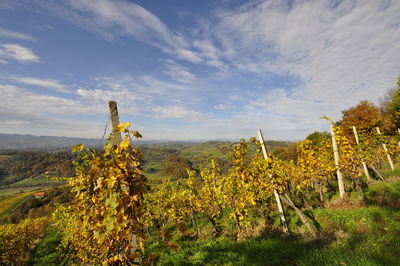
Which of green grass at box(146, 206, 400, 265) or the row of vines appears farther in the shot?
green grass at box(146, 206, 400, 265)

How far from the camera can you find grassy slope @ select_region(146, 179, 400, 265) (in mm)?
4445

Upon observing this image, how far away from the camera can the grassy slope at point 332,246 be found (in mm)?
4445

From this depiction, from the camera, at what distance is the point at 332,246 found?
5344 millimetres

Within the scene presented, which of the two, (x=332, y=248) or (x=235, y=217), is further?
(x=235, y=217)

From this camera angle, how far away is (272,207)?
13484 mm

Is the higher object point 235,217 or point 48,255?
point 235,217

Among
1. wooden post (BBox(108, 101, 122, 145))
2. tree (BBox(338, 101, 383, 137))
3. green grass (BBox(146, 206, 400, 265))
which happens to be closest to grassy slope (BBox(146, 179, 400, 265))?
green grass (BBox(146, 206, 400, 265))

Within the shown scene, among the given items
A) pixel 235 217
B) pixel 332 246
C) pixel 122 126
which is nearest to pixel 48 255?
pixel 235 217

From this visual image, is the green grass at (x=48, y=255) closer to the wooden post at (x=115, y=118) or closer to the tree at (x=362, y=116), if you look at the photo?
the wooden post at (x=115, y=118)

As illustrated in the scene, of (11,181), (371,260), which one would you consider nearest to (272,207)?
(371,260)

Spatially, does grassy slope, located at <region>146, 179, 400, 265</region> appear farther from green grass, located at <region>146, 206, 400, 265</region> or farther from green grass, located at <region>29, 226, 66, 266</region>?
green grass, located at <region>29, 226, 66, 266</region>

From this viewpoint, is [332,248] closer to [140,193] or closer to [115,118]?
[140,193]

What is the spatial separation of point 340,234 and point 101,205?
760 centimetres

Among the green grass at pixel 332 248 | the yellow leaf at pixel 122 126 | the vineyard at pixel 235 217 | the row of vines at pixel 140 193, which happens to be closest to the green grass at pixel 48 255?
the vineyard at pixel 235 217
